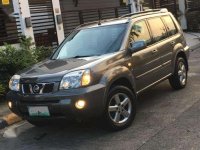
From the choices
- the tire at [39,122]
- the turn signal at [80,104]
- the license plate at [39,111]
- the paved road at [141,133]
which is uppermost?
the turn signal at [80,104]

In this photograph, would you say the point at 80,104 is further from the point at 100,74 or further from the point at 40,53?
the point at 40,53

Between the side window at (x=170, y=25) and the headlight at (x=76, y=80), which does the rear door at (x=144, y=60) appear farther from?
the headlight at (x=76, y=80)

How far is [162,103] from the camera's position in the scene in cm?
790

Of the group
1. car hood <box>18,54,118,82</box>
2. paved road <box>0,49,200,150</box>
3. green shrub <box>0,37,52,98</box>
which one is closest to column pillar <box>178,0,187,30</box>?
green shrub <box>0,37,52,98</box>

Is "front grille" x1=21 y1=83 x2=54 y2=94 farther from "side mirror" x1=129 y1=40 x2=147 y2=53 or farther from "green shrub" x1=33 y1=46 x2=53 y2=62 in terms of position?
"green shrub" x1=33 y1=46 x2=53 y2=62

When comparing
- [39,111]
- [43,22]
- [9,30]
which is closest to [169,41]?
[39,111]

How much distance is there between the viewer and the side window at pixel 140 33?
730 cm

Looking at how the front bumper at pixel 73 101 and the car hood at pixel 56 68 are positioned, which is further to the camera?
the car hood at pixel 56 68

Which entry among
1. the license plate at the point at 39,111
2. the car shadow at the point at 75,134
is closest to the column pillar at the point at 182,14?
the car shadow at the point at 75,134

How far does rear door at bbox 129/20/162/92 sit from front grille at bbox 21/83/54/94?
1.54 metres

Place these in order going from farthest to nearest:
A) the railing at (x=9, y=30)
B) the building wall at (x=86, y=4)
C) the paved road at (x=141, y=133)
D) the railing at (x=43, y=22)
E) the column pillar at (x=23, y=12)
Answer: the building wall at (x=86, y=4), the railing at (x=43, y=22), the column pillar at (x=23, y=12), the railing at (x=9, y=30), the paved road at (x=141, y=133)

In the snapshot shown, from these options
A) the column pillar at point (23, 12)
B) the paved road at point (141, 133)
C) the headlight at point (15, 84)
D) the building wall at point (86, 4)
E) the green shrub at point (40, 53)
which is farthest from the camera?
the building wall at point (86, 4)

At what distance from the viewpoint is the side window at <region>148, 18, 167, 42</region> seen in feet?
26.1

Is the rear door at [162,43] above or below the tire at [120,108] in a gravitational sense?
above
